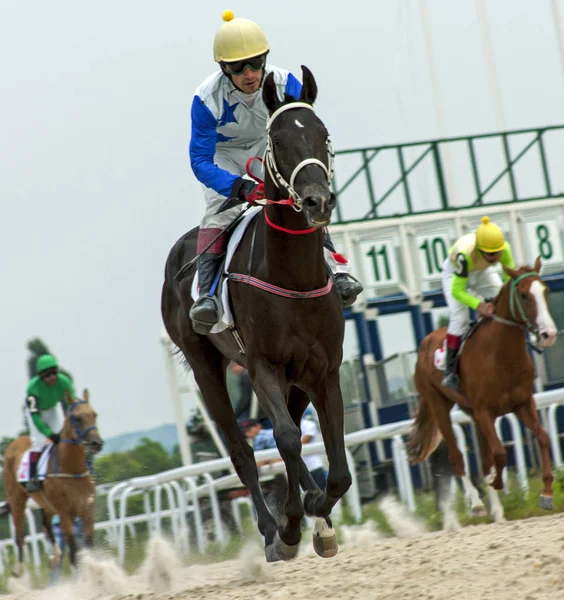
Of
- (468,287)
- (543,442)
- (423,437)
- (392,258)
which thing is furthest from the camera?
(392,258)

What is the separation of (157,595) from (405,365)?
614cm

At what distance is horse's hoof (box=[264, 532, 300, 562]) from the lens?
545 centimetres

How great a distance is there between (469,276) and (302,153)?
16.1ft

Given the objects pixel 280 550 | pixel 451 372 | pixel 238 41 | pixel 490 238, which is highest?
pixel 238 41

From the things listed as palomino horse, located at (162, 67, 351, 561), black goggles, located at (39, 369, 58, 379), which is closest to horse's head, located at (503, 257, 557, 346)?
palomino horse, located at (162, 67, 351, 561)

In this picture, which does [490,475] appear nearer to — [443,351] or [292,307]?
[443,351]

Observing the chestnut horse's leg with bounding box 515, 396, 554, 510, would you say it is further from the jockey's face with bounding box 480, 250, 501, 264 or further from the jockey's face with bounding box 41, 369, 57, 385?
the jockey's face with bounding box 41, 369, 57, 385

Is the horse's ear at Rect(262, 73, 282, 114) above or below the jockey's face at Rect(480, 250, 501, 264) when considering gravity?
above

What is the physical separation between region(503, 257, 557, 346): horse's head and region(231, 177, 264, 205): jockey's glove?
11.4ft

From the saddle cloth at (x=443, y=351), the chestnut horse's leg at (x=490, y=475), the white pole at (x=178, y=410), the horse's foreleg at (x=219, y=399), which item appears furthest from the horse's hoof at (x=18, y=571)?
the horse's foreleg at (x=219, y=399)

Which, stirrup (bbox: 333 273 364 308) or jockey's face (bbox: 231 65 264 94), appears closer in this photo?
jockey's face (bbox: 231 65 264 94)

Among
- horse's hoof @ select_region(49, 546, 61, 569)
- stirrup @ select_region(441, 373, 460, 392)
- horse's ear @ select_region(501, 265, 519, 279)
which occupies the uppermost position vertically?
horse's ear @ select_region(501, 265, 519, 279)

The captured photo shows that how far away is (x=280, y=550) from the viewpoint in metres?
5.50

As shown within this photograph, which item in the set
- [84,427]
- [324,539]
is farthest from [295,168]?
[84,427]
